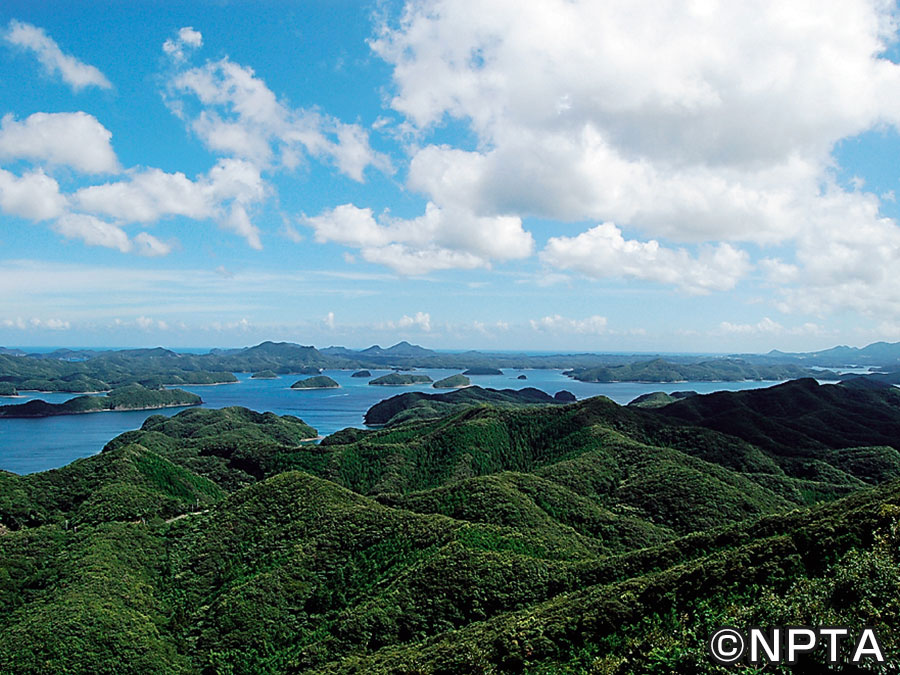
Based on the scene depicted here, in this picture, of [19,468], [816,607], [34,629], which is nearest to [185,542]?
[34,629]

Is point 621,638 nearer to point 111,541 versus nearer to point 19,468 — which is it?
point 111,541

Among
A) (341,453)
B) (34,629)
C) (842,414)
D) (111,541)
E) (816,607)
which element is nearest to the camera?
(816,607)

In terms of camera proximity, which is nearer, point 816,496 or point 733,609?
point 733,609

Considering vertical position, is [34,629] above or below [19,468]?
above

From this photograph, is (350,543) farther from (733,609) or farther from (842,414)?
(842,414)

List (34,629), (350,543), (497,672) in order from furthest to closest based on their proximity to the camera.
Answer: (350,543) → (34,629) → (497,672)

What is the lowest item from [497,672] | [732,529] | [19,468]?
[19,468]

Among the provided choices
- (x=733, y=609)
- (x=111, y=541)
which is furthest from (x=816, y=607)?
(x=111, y=541)
